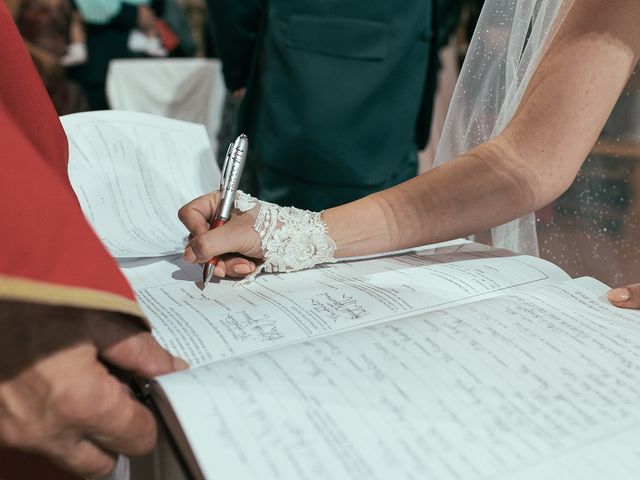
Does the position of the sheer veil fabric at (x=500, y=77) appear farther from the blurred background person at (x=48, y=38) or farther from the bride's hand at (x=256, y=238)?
the blurred background person at (x=48, y=38)

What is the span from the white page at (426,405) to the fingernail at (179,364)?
24mm

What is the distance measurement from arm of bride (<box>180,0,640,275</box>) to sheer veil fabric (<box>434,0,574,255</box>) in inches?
4.2

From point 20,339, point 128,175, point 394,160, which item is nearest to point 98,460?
point 20,339

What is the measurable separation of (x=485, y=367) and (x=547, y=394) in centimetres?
4

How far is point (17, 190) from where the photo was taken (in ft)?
1.21

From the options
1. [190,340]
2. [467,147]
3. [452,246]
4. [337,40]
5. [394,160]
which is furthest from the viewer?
[394,160]

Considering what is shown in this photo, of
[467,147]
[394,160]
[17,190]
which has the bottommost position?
[394,160]

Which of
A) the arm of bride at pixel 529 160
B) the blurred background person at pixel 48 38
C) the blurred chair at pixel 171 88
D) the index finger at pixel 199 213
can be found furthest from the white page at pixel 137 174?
the blurred background person at pixel 48 38

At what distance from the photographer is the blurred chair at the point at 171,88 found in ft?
8.11

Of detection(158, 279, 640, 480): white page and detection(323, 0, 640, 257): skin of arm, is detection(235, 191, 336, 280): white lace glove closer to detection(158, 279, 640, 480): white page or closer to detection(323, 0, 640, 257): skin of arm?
detection(323, 0, 640, 257): skin of arm

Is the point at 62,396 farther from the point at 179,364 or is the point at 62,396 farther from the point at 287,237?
the point at 287,237

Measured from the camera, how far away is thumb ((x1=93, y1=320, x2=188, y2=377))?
409 millimetres

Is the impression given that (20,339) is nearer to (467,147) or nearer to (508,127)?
(508,127)
